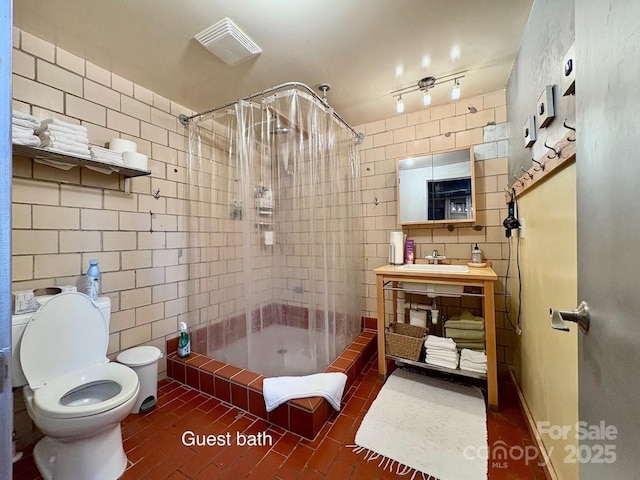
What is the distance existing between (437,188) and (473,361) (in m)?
1.46

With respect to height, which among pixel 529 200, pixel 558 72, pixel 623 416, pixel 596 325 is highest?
pixel 558 72

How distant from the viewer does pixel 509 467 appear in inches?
52.2

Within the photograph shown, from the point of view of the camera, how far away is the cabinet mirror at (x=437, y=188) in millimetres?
2250

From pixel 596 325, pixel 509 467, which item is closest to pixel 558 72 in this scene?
pixel 596 325

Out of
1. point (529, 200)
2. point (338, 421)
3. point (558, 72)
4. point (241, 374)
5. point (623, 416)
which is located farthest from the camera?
point (241, 374)

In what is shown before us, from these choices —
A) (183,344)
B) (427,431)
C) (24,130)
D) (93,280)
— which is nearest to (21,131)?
(24,130)

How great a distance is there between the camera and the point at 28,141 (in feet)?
4.32

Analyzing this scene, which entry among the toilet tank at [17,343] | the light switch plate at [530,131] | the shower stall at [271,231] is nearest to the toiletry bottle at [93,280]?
the toilet tank at [17,343]

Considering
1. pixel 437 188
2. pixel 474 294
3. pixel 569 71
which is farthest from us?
pixel 437 188

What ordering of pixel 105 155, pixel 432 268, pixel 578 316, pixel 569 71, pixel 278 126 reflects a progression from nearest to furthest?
pixel 578 316
pixel 569 71
pixel 105 155
pixel 278 126
pixel 432 268

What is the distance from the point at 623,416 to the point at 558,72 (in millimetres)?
1297

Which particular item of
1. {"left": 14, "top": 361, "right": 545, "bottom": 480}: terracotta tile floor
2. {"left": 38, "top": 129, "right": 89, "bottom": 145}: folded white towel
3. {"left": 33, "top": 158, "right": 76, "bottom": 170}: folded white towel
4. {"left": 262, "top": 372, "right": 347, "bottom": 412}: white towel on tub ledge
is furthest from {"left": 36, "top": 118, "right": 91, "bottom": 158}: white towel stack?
{"left": 262, "top": 372, "right": 347, "bottom": 412}: white towel on tub ledge

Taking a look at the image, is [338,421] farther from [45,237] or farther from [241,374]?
[45,237]

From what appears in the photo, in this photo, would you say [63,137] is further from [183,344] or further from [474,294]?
[474,294]
